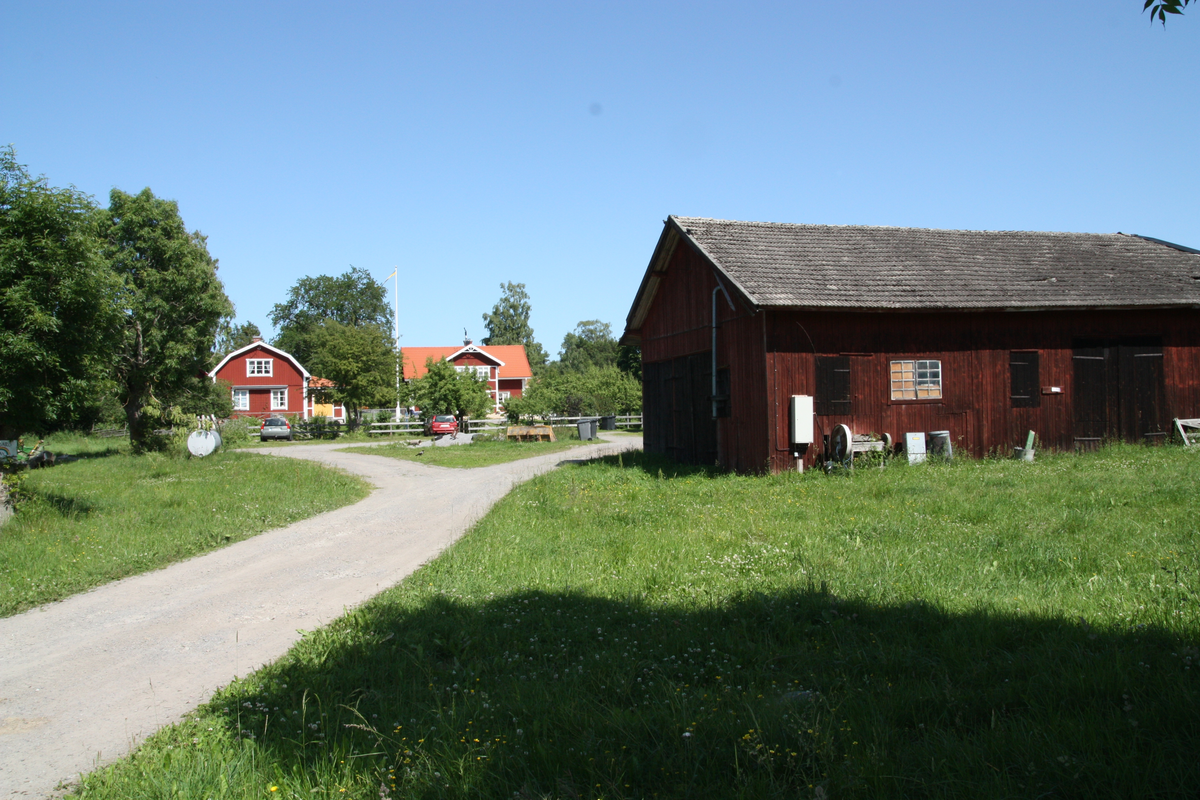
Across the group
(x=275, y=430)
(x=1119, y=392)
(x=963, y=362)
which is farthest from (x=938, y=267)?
(x=275, y=430)

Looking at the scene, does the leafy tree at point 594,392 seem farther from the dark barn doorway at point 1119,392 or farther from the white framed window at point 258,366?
the dark barn doorway at point 1119,392

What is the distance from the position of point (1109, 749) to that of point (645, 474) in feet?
45.1

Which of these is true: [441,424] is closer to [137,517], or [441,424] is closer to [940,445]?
[137,517]

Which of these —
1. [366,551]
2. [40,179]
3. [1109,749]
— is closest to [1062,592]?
[1109,749]

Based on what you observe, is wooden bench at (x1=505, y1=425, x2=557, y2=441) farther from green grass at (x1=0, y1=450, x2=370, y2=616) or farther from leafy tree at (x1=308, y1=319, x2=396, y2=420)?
green grass at (x1=0, y1=450, x2=370, y2=616)

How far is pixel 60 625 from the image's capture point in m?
7.13

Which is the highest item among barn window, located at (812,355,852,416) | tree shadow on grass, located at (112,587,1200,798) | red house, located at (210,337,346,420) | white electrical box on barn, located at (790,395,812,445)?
red house, located at (210,337,346,420)

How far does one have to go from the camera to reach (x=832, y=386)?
16672 millimetres

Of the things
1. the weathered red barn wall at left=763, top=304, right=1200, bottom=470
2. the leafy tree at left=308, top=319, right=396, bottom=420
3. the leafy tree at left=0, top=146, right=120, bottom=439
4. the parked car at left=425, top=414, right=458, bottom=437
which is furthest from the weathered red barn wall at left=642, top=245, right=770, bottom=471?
the leafy tree at left=308, top=319, right=396, bottom=420

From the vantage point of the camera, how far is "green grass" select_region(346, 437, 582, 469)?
995 inches

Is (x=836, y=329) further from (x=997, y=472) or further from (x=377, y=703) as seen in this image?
(x=377, y=703)

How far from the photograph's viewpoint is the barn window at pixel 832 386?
1658cm

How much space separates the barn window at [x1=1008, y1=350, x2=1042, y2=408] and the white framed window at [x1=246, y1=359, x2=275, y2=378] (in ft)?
173

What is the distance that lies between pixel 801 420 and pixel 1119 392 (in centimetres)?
856
